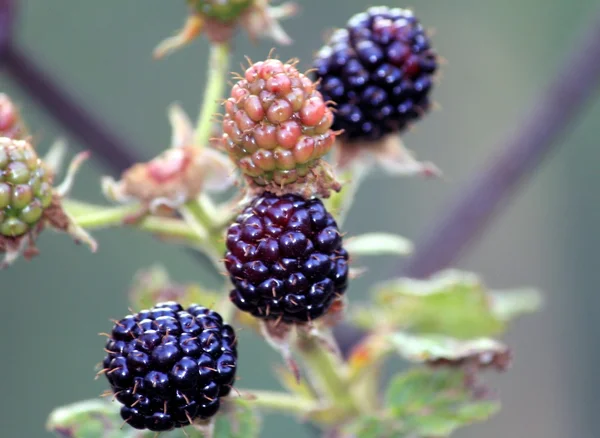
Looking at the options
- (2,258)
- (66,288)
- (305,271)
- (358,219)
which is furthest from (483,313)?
(66,288)

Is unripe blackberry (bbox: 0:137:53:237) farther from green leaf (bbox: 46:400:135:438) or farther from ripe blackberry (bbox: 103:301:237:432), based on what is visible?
green leaf (bbox: 46:400:135:438)

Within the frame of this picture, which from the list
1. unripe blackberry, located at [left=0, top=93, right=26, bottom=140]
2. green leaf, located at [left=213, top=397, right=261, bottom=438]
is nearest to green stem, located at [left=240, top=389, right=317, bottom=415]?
green leaf, located at [left=213, top=397, right=261, bottom=438]

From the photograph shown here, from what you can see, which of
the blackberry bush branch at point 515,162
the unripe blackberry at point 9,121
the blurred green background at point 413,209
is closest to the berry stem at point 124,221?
the unripe blackberry at point 9,121

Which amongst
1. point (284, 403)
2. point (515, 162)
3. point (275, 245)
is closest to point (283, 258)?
point (275, 245)

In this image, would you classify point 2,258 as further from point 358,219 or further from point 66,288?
point 358,219

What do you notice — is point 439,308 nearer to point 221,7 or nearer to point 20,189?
point 221,7

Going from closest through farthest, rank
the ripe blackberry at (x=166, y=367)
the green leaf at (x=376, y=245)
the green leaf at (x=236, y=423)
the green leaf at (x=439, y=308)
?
the ripe blackberry at (x=166, y=367)
the green leaf at (x=236, y=423)
the green leaf at (x=376, y=245)
the green leaf at (x=439, y=308)

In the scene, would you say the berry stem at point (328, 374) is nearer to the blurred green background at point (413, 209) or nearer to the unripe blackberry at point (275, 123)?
the unripe blackberry at point (275, 123)
